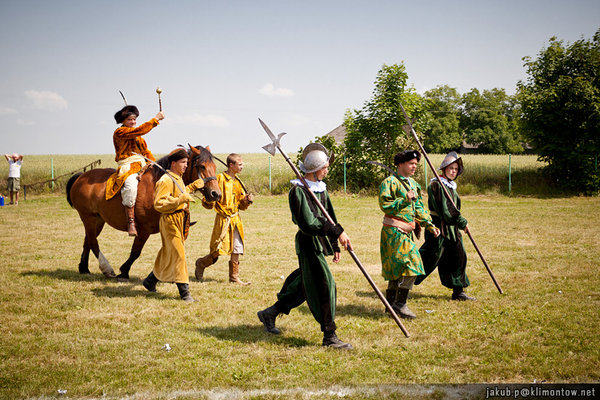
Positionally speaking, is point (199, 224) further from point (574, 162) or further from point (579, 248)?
point (574, 162)

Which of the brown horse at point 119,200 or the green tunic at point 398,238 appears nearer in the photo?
the green tunic at point 398,238

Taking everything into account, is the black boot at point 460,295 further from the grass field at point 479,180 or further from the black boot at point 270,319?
the grass field at point 479,180

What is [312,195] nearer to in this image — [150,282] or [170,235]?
[170,235]

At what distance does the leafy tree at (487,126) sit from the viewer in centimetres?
6969

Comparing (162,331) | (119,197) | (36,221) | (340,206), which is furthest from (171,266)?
(340,206)

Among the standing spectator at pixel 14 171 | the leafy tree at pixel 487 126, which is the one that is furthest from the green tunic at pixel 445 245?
the leafy tree at pixel 487 126

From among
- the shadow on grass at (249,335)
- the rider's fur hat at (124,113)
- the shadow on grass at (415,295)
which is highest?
the rider's fur hat at (124,113)

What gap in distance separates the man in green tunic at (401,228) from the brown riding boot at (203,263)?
10.1 ft

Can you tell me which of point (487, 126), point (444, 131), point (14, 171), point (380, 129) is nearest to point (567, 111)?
point (380, 129)

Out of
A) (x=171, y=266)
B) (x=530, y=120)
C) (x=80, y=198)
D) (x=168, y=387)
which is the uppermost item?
(x=530, y=120)

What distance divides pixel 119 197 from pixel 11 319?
2466mm

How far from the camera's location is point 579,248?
998 centimetres

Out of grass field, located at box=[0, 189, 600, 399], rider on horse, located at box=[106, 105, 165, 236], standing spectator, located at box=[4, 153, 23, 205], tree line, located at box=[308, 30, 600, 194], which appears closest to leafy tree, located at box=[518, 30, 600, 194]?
tree line, located at box=[308, 30, 600, 194]

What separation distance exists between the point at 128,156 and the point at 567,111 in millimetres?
20851
